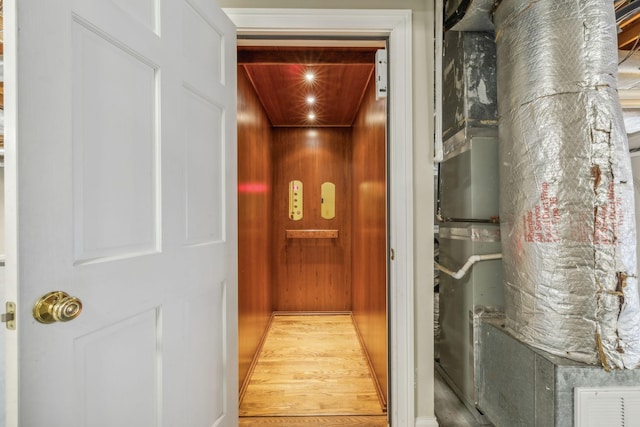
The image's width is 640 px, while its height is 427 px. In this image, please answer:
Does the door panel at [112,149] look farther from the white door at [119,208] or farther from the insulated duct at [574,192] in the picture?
the insulated duct at [574,192]

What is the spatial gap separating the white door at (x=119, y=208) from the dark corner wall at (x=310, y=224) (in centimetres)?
84

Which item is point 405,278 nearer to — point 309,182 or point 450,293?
point 450,293

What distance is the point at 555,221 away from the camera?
1.04 m

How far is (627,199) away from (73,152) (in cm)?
168

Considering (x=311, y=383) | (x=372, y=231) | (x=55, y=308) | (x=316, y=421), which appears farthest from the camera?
(x=372, y=231)

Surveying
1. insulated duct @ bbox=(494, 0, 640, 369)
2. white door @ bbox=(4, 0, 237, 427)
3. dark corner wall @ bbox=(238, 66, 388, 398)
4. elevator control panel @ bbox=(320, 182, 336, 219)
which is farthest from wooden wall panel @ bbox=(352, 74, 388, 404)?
white door @ bbox=(4, 0, 237, 427)

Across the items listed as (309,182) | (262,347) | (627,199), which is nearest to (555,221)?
(627,199)

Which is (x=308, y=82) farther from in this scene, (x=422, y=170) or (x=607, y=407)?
(x=607, y=407)

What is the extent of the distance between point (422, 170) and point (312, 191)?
7.83 ft

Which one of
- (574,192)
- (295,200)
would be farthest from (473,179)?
(295,200)

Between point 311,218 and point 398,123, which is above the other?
point 398,123

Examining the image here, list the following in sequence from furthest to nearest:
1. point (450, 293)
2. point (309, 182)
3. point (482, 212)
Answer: point (309, 182), point (450, 293), point (482, 212)

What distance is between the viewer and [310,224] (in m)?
3.74

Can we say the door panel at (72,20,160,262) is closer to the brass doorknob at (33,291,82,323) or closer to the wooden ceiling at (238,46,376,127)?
the brass doorknob at (33,291,82,323)
